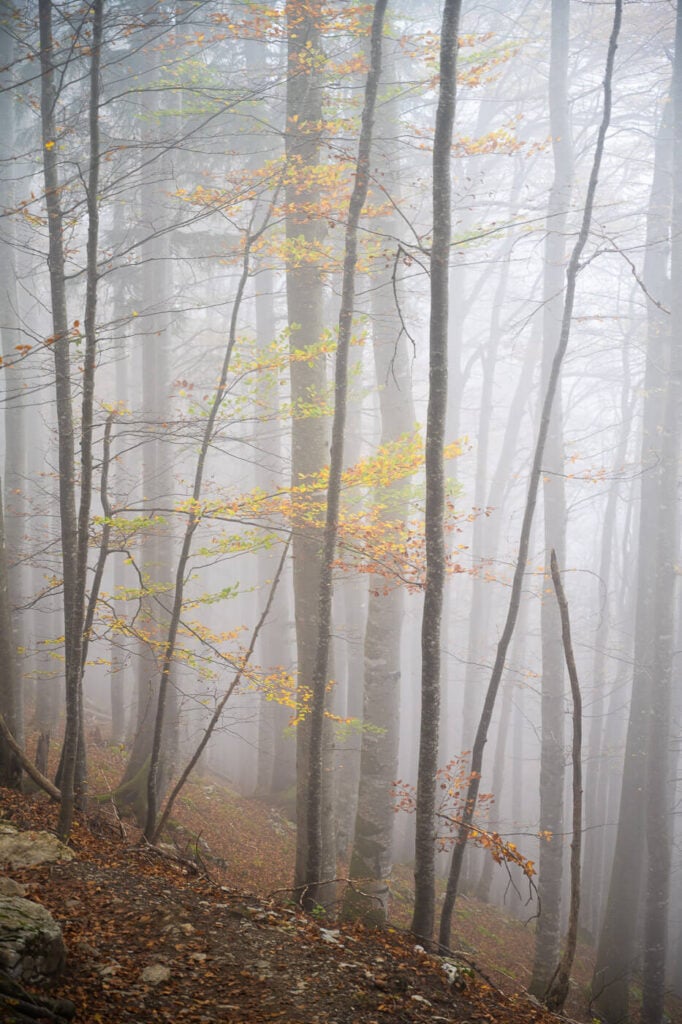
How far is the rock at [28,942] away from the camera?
339 centimetres

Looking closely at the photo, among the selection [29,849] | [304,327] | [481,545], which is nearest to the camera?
[29,849]

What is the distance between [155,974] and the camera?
4004 millimetres

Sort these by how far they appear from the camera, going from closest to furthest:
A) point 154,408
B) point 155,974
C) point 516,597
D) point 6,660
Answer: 1. point 155,974
2. point 516,597
3. point 6,660
4. point 154,408

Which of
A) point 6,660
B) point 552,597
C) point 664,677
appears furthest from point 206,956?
point 664,677

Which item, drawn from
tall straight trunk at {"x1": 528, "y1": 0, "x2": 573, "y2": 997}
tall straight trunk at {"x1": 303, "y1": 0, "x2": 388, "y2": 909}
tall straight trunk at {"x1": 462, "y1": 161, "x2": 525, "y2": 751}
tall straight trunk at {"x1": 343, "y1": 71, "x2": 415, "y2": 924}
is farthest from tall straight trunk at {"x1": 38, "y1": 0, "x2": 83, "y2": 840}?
tall straight trunk at {"x1": 462, "y1": 161, "x2": 525, "y2": 751}

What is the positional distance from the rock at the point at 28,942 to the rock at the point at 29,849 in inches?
63.5

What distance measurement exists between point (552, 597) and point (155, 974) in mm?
8150

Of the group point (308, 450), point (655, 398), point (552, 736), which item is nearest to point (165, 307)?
point (308, 450)

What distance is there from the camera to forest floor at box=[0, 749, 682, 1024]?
383 centimetres

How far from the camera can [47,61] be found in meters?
5.78

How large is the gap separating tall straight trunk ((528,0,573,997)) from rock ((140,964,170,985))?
7025 mm

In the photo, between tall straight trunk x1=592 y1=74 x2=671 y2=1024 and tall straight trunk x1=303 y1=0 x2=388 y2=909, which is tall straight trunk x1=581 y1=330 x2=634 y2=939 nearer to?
tall straight trunk x1=592 y1=74 x2=671 y2=1024

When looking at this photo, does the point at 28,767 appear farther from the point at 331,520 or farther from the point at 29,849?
the point at 331,520

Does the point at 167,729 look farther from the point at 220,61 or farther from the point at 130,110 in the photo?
A: the point at 220,61
